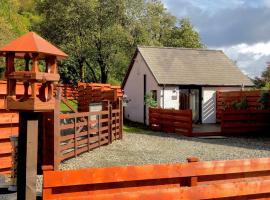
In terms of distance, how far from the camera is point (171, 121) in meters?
22.9

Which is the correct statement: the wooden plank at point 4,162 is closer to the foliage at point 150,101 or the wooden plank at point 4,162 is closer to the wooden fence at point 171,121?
the wooden fence at point 171,121

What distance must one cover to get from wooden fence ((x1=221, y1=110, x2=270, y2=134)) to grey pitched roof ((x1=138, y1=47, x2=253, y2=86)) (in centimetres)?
708

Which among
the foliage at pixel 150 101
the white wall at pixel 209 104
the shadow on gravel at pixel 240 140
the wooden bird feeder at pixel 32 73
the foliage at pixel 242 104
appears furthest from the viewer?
the white wall at pixel 209 104

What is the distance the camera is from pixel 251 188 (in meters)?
5.83

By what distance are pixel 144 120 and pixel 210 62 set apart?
22.4 feet

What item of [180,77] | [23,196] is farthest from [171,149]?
[180,77]

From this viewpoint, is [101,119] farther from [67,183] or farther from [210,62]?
[210,62]

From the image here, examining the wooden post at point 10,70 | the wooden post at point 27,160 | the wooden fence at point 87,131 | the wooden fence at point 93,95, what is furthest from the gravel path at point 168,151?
the wooden post at point 27,160

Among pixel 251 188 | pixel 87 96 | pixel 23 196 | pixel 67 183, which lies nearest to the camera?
pixel 67 183

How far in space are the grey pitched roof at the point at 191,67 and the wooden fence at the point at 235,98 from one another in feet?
3.83

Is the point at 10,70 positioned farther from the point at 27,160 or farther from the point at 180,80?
the point at 180,80

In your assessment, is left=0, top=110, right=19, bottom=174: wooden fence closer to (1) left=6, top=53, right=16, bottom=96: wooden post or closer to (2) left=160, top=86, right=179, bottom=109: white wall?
(1) left=6, top=53, right=16, bottom=96: wooden post

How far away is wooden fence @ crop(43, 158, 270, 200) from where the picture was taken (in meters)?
4.89

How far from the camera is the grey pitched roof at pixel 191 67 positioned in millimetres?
28922
